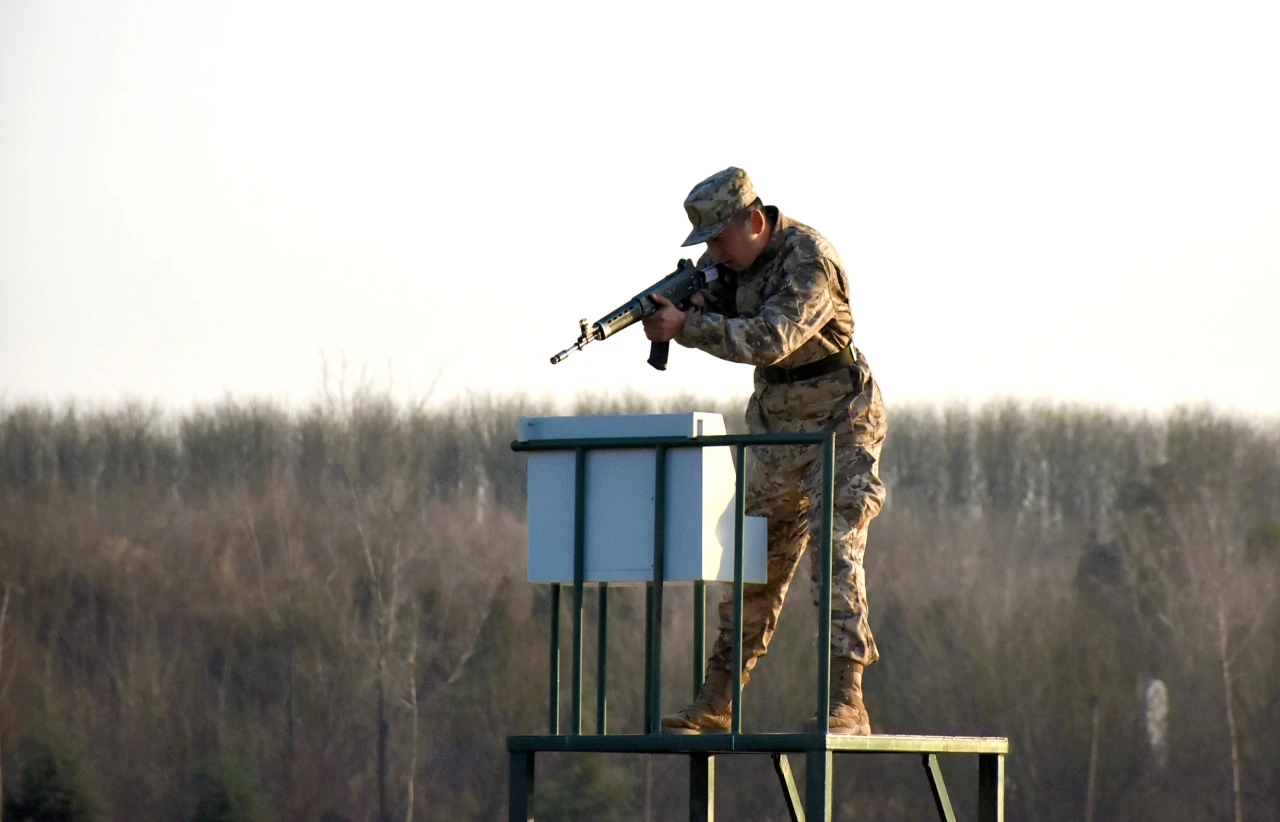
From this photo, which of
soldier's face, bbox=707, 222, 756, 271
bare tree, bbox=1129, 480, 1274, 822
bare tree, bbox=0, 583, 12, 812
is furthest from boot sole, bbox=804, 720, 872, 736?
bare tree, bbox=1129, 480, 1274, 822

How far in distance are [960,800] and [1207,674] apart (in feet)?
21.6

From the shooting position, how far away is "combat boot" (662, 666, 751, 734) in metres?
9.36

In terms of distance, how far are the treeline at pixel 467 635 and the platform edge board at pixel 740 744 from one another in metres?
36.7

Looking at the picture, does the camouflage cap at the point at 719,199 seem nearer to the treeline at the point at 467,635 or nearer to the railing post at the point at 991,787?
the railing post at the point at 991,787

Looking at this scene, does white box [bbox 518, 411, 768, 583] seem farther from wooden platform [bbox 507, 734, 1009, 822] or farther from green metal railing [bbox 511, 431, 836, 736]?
wooden platform [bbox 507, 734, 1009, 822]

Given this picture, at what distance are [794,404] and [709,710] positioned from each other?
1.33 meters

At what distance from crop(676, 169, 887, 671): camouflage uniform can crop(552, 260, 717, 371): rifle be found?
0.28 feet

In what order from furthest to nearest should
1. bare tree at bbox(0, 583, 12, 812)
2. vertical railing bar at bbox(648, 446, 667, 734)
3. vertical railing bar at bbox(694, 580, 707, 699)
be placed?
bare tree at bbox(0, 583, 12, 812), vertical railing bar at bbox(694, 580, 707, 699), vertical railing bar at bbox(648, 446, 667, 734)

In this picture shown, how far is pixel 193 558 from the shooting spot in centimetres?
4997

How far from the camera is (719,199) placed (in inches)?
360

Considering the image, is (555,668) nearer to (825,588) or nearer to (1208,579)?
(825,588)

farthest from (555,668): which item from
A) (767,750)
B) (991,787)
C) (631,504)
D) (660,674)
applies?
(991,787)

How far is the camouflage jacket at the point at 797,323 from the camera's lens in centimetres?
886

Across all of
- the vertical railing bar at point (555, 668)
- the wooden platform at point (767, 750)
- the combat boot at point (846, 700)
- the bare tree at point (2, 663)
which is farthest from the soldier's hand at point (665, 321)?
the bare tree at point (2, 663)
